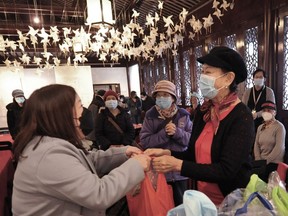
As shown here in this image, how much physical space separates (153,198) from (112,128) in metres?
1.82

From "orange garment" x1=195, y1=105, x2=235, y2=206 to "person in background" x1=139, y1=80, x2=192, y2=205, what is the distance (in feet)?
2.67

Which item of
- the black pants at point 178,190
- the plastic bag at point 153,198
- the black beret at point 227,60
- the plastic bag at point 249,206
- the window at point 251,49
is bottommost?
the black pants at point 178,190

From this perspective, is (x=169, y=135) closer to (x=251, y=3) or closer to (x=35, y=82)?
(x=251, y=3)

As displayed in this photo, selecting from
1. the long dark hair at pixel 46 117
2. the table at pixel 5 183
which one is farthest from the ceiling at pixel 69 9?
the long dark hair at pixel 46 117

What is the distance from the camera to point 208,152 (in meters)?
1.21

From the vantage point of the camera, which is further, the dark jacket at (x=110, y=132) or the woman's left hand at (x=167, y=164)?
the dark jacket at (x=110, y=132)

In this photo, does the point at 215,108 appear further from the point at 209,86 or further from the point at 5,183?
the point at 5,183

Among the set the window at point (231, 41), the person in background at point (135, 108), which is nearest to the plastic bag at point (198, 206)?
the window at point (231, 41)

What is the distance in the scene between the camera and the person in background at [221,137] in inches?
43.4

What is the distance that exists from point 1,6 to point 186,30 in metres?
4.92

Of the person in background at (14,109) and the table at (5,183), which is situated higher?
the person in background at (14,109)

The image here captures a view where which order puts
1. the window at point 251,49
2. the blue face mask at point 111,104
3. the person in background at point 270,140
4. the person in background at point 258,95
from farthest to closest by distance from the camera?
the window at point 251,49, the person in background at point 258,95, the blue face mask at point 111,104, the person in background at point 270,140

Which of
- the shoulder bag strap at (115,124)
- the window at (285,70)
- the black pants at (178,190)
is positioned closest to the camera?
the black pants at (178,190)

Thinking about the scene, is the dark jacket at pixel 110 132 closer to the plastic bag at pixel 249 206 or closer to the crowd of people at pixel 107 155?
the crowd of people at pixel 107 155
